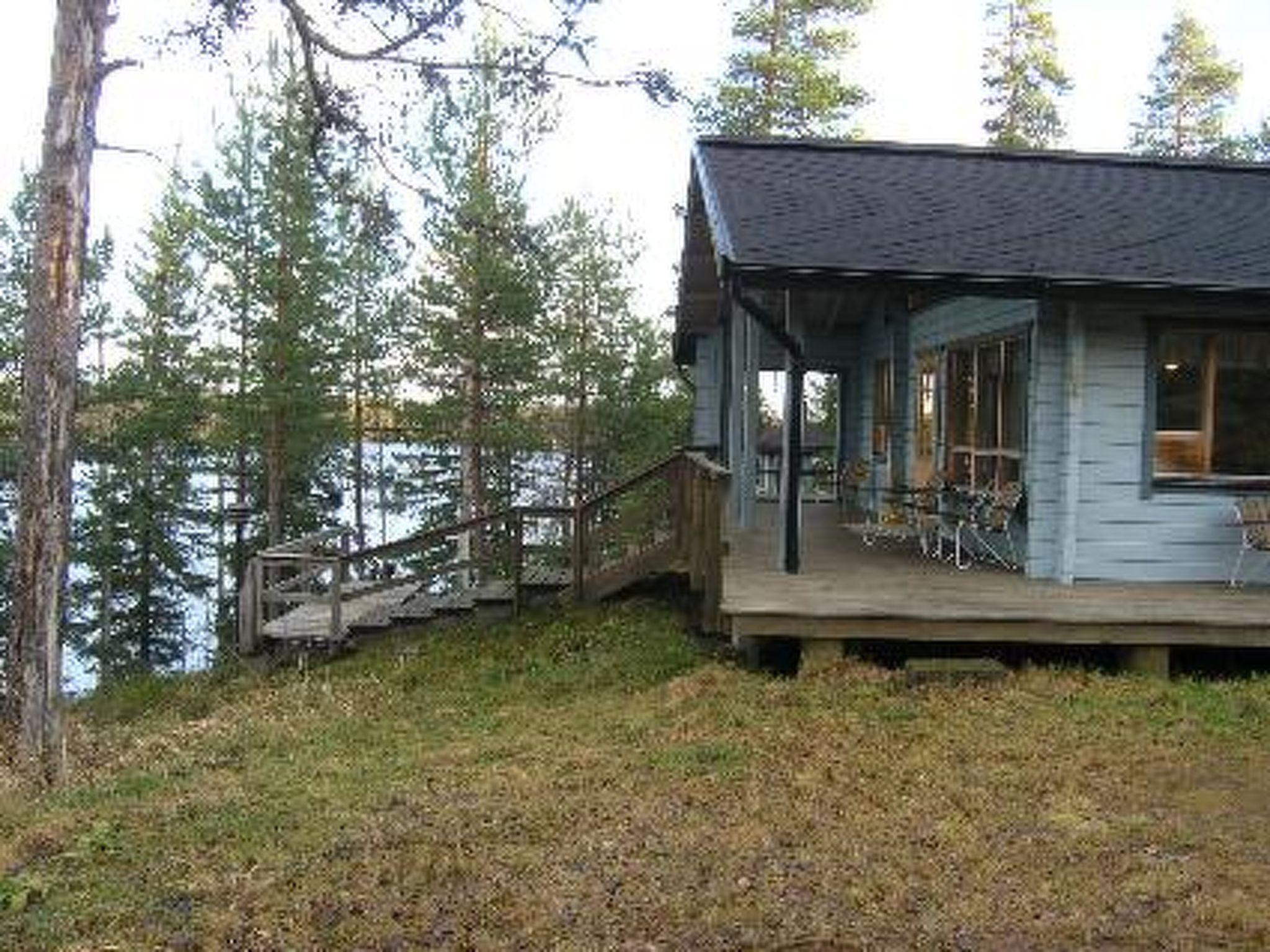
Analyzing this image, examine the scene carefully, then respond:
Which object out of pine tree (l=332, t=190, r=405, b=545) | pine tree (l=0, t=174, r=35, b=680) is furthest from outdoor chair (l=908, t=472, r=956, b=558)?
pine tree (l=0, t=174, r=35, b=680)

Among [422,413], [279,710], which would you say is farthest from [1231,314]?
[422,413]

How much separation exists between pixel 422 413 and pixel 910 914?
75.4 ft

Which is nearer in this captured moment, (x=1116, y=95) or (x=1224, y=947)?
(x=1224, y=947)

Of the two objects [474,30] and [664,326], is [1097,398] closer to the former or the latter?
[474,30]

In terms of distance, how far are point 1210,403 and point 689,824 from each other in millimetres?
6903

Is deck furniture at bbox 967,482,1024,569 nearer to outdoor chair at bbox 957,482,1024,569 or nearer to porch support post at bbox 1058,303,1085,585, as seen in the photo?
outdoor chair at bbox 957,482,1024,569

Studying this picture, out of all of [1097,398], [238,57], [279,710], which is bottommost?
[279,710]

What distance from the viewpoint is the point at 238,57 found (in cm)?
1171

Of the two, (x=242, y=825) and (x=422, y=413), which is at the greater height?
(x=422, y=413)

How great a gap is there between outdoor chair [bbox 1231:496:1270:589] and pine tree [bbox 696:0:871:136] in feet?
67.3

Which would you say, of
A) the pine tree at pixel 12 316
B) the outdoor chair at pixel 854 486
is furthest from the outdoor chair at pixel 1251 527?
the pine tree at pixel 12 316

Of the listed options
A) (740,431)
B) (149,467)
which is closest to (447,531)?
(740,431)

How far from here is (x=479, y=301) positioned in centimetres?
2564

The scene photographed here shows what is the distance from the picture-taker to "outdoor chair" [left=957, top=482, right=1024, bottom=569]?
11.1 m
